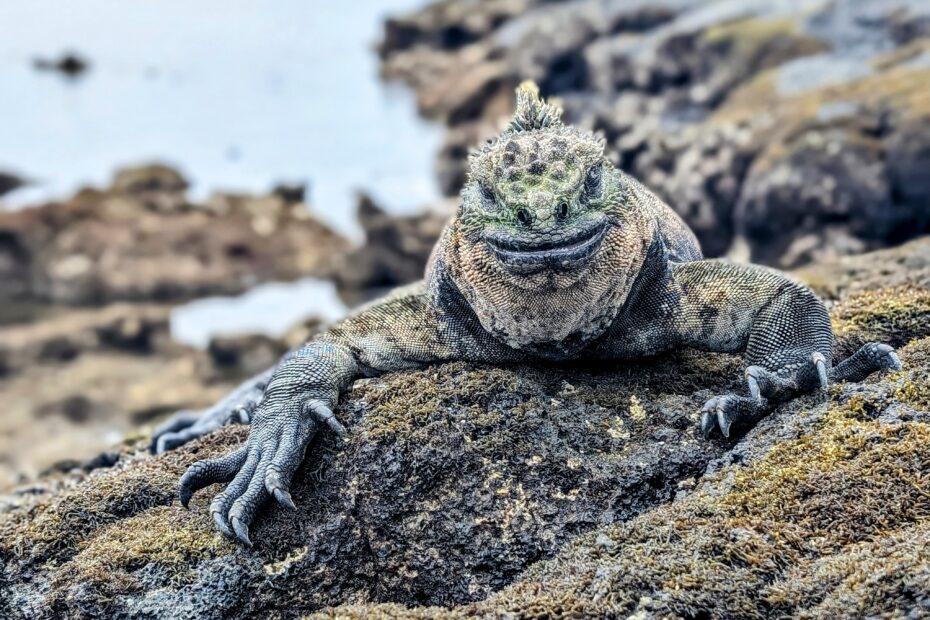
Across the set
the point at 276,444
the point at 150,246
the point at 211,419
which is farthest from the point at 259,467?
the point at 150,246

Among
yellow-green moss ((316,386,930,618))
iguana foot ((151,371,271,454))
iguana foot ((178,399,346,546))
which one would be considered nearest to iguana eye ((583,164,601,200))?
yellow-green moss ((316,386,930,618))

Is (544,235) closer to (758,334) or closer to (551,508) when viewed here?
(551,508)

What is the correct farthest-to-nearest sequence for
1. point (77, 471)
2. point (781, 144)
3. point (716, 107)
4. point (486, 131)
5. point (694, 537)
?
1. point (486, 131)
2. point (716, 107)
3. point (781, 144)
4. point (77, 471)
5. point (694, 537)

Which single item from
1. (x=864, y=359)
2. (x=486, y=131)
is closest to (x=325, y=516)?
(x=864, y=359)

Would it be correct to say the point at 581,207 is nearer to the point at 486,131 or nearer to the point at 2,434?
the point at 2,434

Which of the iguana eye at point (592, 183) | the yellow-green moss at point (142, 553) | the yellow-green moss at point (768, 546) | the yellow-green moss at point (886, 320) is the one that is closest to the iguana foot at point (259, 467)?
the yellow-green moss at point (142, 553)

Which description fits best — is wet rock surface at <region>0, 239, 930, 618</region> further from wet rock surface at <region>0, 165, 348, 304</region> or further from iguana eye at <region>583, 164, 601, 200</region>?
wet rock surface at <region>0, 165, 348, 304</region>
